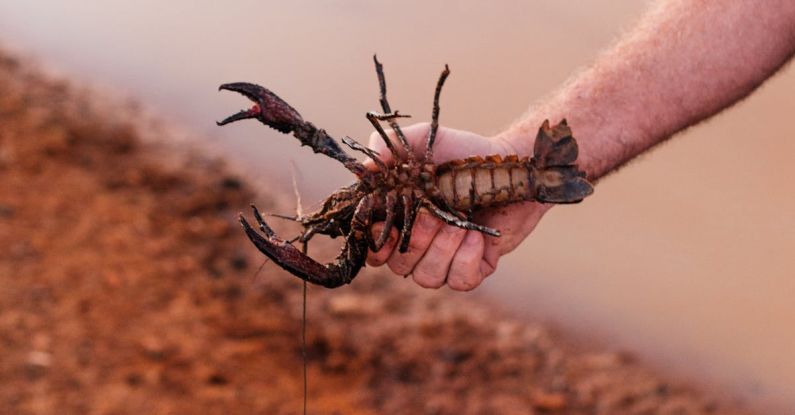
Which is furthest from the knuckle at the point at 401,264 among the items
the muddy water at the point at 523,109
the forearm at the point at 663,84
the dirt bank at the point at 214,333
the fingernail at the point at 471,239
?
the muddy water at the point at 523,109

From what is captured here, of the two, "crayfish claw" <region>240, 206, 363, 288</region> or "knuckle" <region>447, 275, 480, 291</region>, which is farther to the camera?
"knuckle" <region>447, 275, 480, 291</region>

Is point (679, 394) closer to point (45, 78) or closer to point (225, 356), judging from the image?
point (225, 356)

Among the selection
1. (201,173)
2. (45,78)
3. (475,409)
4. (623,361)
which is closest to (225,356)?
(475,409)

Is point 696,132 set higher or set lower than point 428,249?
higher

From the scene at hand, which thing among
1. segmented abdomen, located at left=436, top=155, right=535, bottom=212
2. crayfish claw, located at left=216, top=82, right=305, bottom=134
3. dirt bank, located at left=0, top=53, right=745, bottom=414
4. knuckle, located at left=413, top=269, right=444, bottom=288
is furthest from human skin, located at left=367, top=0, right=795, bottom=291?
dirt bank, located at left=0, top=53, right=745, bottom=414

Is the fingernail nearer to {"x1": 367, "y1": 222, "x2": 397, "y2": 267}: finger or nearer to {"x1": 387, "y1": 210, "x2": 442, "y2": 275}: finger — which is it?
{"x1": 387, "y1": 210, "x2": 442, "y2": 275}: finger

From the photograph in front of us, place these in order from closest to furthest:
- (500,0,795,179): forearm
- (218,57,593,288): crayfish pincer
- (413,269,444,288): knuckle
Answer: (218,57,593,288): crayfish pincer
(413,269,444,288): knuckle
(500,0,795,179): forearm
